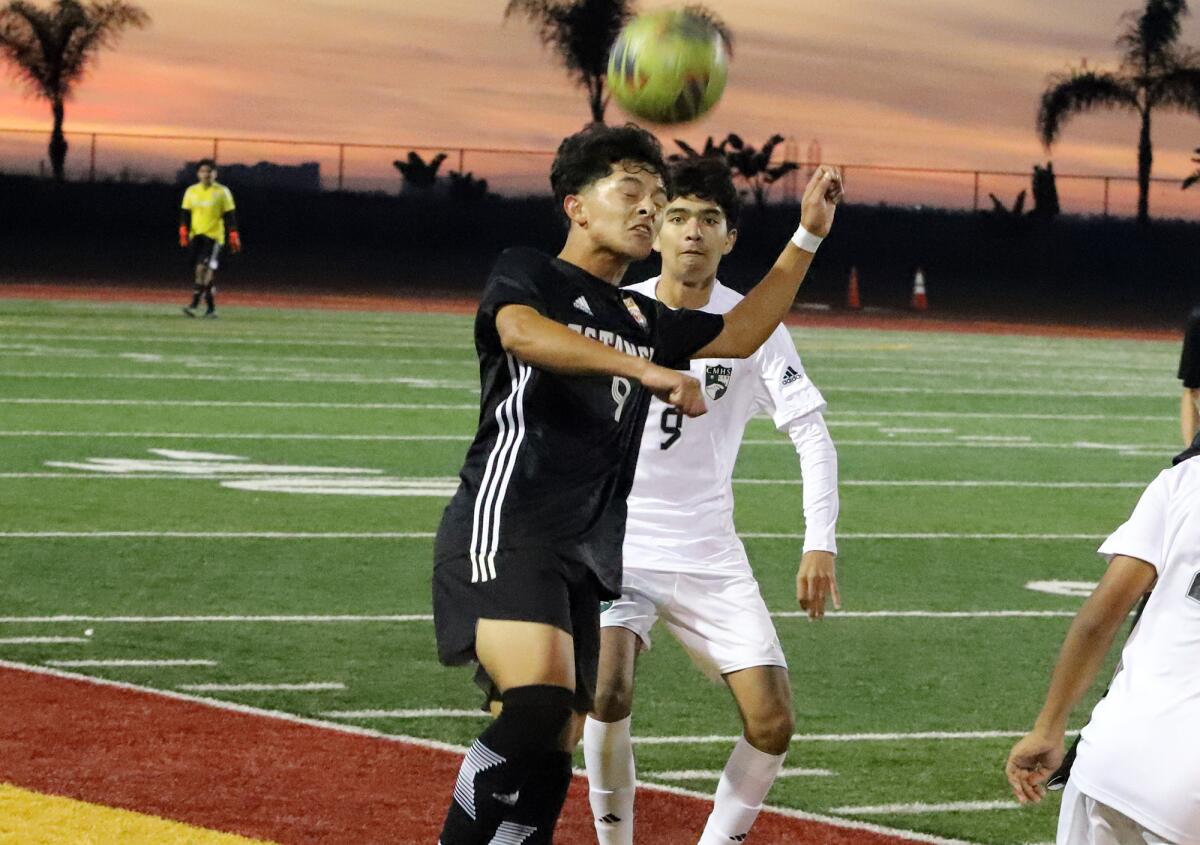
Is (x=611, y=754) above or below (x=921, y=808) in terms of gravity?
above

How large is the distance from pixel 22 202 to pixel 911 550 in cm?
3972

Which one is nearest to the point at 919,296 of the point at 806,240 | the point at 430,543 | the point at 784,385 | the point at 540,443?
the point at 430,543

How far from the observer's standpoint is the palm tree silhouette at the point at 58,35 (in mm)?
54469

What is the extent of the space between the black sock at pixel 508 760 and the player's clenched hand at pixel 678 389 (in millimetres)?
747

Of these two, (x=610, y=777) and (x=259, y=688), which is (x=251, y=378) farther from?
(x=610, y=777)

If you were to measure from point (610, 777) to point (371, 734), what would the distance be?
1745 mm

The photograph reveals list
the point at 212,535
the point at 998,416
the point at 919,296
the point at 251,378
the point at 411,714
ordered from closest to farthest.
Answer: the point at 411,714 → the point at 212,535 → the point at 998,416 → the point at 251,378 → the point at 919,296

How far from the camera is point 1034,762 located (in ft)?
12.1

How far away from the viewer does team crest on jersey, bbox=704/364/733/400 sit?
6.27m

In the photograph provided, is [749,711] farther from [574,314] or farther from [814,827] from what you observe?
[574,314]

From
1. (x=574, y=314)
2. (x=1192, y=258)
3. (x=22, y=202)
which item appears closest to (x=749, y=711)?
(x=574, y=314)

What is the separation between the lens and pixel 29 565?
10.8m

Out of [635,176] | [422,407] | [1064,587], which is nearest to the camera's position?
[635,176]

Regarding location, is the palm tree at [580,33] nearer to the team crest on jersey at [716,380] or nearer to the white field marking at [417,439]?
the white field marking at [417,439]
